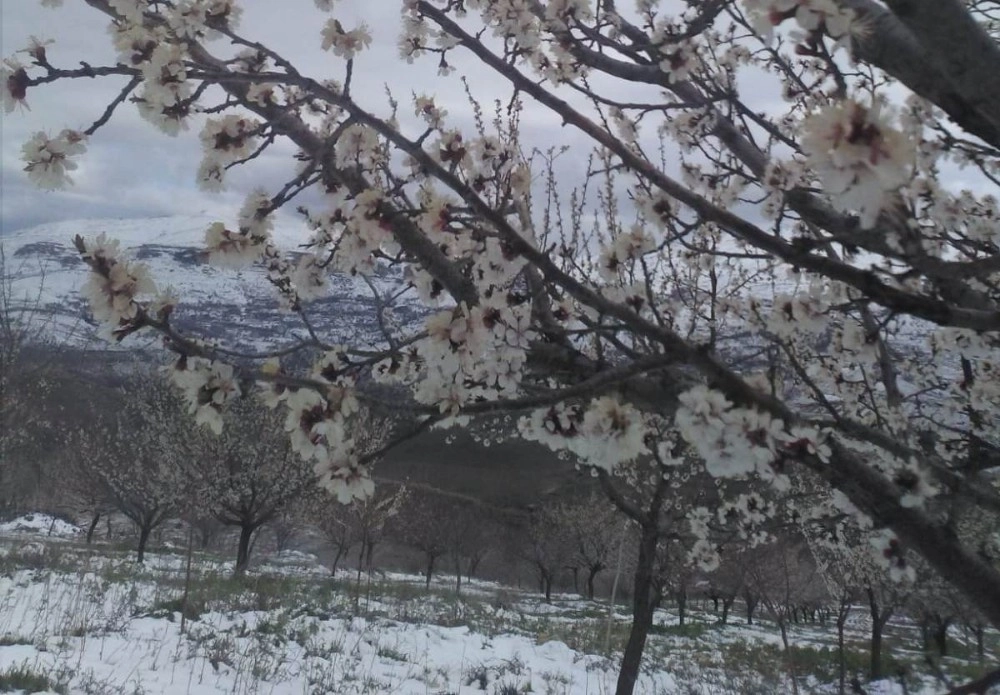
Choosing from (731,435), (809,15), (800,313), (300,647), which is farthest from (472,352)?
(300,647)

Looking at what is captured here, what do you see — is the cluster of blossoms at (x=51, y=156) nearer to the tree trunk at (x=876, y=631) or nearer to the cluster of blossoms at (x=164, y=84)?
the cluster of blossoms at (x=164, y=84)

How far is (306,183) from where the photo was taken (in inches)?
76.6

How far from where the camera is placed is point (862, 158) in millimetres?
998

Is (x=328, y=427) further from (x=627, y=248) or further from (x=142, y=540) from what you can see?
(x=142, y=540)

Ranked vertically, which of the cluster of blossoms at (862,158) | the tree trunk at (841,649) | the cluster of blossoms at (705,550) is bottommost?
the tree trunk at (841,649)

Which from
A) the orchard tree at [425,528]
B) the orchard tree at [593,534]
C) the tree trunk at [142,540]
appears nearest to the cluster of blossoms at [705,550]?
the tree trunk at [142,540]

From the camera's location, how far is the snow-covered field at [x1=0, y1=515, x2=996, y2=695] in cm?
629

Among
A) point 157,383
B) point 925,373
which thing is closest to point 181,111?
point 925,373

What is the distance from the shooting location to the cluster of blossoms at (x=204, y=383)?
168 centimetres

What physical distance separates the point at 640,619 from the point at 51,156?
5790 millimetres

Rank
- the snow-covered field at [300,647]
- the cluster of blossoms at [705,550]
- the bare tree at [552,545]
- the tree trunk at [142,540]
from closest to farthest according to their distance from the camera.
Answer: the cluster of blossoms at [705,550] < the snow-covered field at [300,647] < the tree trunk at [142,540] < the bare tree at [552,545]

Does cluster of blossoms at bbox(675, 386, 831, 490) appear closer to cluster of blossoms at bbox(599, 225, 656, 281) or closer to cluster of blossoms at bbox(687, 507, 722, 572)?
cluster of blossoms at bbox(599, 225, 656, 281)

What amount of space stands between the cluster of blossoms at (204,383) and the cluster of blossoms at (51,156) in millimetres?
893

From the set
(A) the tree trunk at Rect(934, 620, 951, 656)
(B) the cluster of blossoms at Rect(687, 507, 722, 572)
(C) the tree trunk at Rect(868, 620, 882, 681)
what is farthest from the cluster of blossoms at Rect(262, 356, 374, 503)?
(A) the tree trunk at Rect(934, 620, 951, 656)
